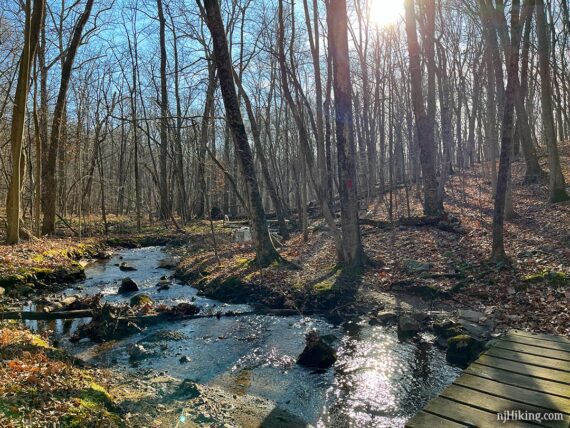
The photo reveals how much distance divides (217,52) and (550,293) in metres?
9.64

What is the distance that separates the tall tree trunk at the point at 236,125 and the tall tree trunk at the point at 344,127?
234 centimetres

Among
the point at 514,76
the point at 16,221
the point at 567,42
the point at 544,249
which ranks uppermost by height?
the point at 567,42

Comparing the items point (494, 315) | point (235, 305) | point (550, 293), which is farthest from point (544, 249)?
point (235, 305)

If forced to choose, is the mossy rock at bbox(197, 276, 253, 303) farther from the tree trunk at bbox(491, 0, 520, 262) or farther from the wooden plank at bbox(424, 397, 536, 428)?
the wooden plank at bbox(424, 397, 536, 428)

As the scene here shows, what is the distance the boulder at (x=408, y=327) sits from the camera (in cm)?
696

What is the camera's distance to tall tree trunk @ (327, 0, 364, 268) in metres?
9.70

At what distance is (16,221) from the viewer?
13117 mm

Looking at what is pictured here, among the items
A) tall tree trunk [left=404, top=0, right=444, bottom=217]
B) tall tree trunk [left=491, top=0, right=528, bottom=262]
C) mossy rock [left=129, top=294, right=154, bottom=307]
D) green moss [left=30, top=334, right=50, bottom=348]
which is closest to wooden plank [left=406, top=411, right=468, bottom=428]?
green moss [left=30, top=334, right=50, bottom=348]

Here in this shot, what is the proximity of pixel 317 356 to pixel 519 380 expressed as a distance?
2.88 m

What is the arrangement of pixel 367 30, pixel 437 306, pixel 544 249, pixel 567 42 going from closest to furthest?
pixel 437 306, pixel 544 249, pixel 367 30, pixel 567 42

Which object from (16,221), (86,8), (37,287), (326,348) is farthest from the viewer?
(86,8)

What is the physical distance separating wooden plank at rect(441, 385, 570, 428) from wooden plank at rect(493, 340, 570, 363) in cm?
133

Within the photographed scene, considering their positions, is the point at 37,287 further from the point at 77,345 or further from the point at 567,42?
the point at 567,42

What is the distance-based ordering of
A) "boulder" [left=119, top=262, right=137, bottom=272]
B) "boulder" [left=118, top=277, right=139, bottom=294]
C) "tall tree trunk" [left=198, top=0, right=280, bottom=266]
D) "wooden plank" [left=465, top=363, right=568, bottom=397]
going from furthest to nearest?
"boulder" [left=119, top=262, right=137, bottom=272]
"tall tree trunk" [left=198, top=0, right=280, bottom=266]
"boulder" [left=118, top=277, right=139, bottom=294]
"wooden plank" [left=465, top=363, right=568, bottom=397]
